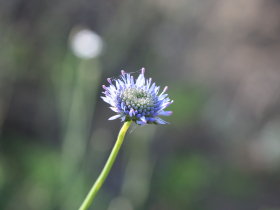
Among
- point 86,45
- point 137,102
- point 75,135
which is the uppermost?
point 86,45

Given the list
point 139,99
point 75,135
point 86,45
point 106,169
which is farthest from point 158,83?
point 106,169

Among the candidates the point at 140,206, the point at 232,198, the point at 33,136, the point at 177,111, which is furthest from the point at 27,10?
the point at 232,198

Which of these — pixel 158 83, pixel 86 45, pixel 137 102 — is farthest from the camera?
pixel 158 83

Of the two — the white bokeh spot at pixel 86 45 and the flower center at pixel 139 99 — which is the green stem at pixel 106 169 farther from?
the white bokeh spot at pixel 86 45

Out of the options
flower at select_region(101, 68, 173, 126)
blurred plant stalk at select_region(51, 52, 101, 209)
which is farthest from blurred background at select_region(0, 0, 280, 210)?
flower at select_region(101, 68, 173, 126)

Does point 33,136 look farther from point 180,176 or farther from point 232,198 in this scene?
point 232,198

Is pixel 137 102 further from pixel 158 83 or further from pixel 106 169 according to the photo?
pixel 158 83
